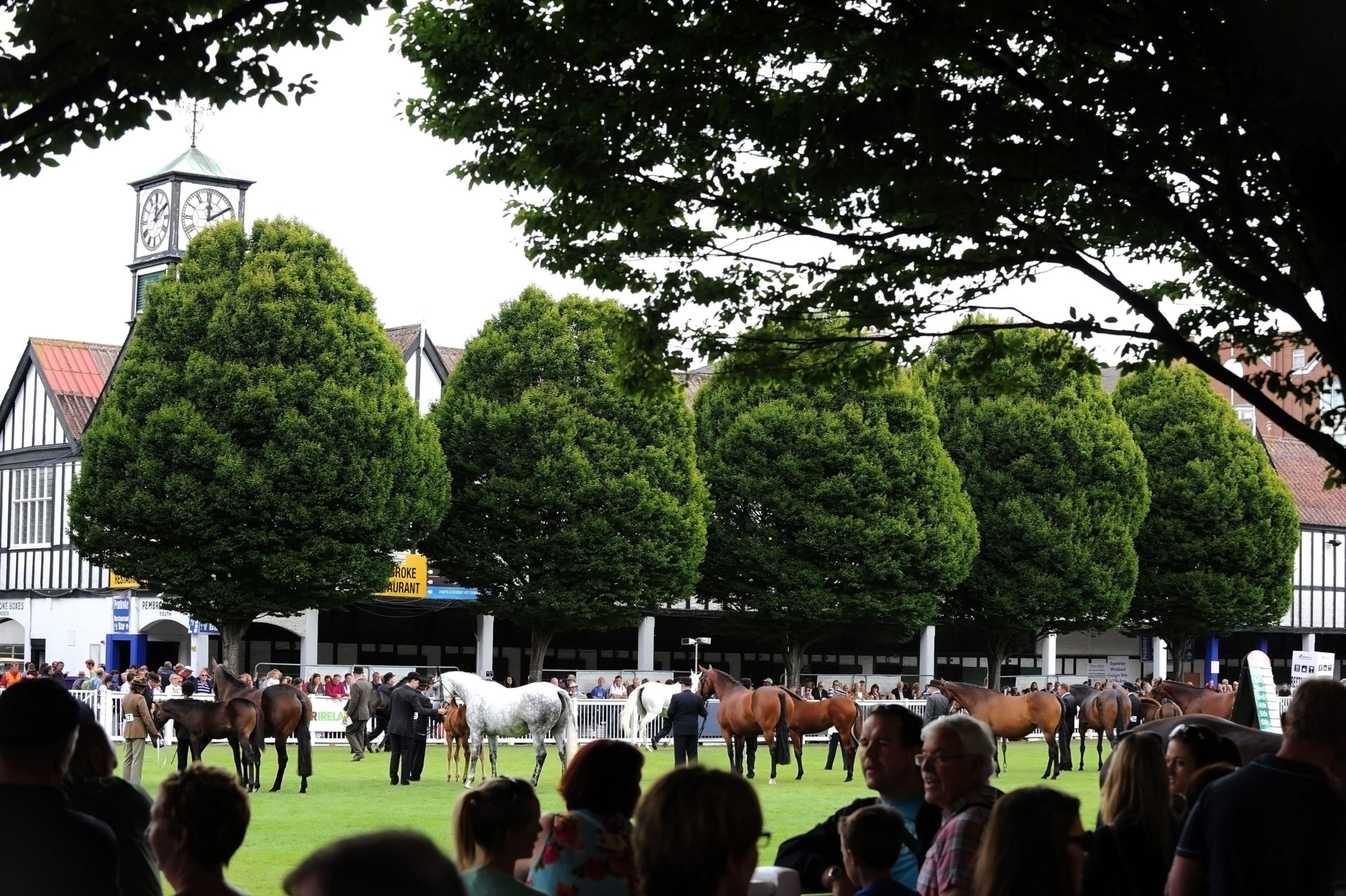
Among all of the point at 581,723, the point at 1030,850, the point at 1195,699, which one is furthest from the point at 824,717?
the point at 1030,850

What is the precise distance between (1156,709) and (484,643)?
72.2 feet

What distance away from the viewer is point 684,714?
80.8ft

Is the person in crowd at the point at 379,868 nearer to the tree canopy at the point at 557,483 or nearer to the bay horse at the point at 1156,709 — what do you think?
the bay horse at the point at 1156,709

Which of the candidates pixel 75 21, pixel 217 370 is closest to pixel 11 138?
pixel 75 21

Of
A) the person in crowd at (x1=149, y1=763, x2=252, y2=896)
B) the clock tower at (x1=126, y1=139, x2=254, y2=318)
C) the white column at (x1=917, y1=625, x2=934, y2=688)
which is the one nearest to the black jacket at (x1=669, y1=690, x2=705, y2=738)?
the person in crowd at (x1=149, y1=763, x2=252, y2=896)

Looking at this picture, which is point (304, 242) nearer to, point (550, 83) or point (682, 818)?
point (550, 83)

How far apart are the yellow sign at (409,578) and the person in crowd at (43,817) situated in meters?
41.0

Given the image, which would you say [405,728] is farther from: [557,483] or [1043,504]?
[1043,504]

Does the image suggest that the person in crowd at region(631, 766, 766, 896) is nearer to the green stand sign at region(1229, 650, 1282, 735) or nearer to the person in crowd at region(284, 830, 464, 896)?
the person in crowd at region(284, 830, 464, 896)

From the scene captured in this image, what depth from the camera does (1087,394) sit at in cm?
4806

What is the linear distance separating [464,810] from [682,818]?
126 centimetres

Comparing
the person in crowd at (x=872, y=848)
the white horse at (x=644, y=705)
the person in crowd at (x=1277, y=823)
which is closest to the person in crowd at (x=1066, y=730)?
the white horse at (x=644, y=705)

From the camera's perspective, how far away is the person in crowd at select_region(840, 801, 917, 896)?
467 cm

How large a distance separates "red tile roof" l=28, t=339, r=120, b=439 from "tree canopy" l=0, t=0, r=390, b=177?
41.4m
